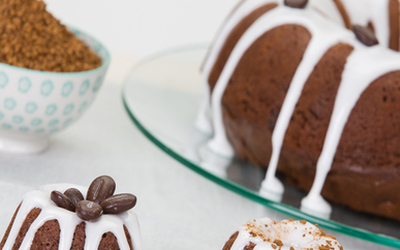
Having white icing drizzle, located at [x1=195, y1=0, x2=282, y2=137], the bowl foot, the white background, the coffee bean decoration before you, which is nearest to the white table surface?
the bowl foot

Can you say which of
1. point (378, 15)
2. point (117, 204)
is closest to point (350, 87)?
point (378, 15)

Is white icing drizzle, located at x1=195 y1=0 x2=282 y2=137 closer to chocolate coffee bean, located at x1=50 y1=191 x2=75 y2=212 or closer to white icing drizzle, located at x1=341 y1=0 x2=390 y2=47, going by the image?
white icing drizzle, located at x1=341 y1=0 x2=390 y2=47

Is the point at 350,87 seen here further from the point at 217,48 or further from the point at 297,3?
the point at 217,48

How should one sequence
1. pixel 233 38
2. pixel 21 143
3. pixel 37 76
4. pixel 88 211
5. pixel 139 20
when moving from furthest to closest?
pixel 139 20 → pixel 233 38 → pixel 21 143 → pixel 37 76 → pixel 88 211

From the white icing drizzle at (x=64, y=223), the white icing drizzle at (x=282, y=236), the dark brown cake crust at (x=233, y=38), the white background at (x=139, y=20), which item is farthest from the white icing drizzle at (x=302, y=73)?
the white background at (x=139, y=20)

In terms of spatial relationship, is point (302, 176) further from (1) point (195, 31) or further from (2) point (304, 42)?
(1) point (195, 31)

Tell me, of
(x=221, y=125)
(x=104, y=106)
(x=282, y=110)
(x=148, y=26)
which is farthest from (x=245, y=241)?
(x=148, y=26)

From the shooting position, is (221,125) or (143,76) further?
(143,76)
